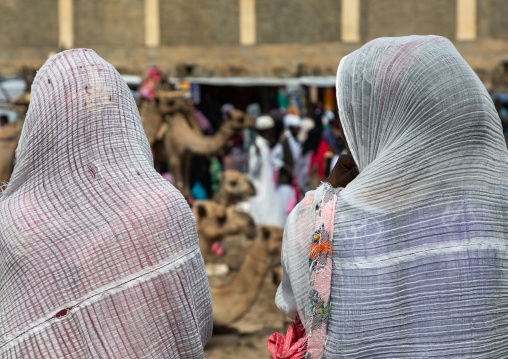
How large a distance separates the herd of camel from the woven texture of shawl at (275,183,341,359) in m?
1.54

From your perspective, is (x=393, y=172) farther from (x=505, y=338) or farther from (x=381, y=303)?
(x=505, y=338)

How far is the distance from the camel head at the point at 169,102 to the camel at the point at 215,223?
324 cm

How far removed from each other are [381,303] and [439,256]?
0.64 ft

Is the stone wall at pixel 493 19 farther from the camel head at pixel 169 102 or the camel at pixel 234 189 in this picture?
the camel at pixel 234 189

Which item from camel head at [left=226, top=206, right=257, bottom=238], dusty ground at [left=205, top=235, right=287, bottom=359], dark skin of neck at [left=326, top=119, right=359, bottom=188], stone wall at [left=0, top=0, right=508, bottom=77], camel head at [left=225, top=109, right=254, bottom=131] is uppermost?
stone wall at [left=0, top=0, right=508, bottom=77]

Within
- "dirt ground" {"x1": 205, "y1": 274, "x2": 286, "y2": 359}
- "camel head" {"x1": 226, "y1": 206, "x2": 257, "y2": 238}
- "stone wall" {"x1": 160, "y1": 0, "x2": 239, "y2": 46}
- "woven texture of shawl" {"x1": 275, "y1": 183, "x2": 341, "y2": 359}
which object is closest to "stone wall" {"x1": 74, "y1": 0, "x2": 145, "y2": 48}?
"stone wall" {"x1": 160, "y1": 0, "x2": 239, "y2": 46}

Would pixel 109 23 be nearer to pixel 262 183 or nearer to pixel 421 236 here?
pixel 262 183

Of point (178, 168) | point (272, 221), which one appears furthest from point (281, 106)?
point (272, 221)

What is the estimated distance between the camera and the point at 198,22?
22953mm

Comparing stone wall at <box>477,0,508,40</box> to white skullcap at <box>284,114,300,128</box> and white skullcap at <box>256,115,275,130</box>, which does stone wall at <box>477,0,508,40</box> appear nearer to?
white skullcap at <box>284,114,300,128</box>

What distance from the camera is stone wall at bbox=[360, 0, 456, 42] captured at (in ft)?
69.7

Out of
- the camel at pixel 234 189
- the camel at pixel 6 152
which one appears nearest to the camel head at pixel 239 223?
the camel at pixel 234 189

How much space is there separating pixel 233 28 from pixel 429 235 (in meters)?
20.9

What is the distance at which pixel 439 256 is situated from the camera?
2.10 meters
